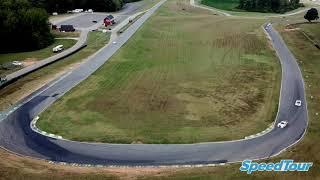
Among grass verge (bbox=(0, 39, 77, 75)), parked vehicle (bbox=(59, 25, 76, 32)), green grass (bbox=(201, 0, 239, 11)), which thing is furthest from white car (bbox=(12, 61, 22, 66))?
green grass (bbox=(201, 0, 239, 11))

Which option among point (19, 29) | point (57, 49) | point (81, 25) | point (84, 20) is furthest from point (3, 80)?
point (84, 20)

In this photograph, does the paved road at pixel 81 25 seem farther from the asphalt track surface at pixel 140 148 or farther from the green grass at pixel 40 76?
the asphalt track surface at pixel 140 148

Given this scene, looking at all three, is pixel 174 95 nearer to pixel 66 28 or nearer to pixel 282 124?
pixel 282 124

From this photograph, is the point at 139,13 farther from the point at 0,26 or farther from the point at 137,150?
the point at 137,150

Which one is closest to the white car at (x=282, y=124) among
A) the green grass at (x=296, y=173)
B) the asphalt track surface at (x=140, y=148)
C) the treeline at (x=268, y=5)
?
the asphalt track surface at (x=140, y=148)

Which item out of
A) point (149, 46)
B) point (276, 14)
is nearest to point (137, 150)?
point (149, 46)
